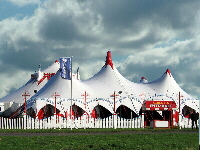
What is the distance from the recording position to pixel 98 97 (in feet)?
138

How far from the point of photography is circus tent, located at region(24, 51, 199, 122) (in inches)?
1547

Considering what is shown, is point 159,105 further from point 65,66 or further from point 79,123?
point 65,66

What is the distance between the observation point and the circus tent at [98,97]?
39.3m

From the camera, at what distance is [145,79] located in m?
65.8

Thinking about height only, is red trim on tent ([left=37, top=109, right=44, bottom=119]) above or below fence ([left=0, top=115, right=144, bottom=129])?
above

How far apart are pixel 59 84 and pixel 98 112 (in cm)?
536

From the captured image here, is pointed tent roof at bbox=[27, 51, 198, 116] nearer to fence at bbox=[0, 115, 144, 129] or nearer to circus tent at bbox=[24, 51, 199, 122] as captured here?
circus tent at bbox=[24, 51, 199, 122]

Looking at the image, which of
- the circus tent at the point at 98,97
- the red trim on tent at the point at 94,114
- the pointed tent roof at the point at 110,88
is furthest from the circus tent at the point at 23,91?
the red trim on tent at the point at 94,114

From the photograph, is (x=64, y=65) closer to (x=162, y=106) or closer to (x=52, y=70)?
(x=162, y=106)

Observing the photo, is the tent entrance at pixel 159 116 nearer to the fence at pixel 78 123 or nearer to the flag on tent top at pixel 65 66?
the fence at pixel 78 123

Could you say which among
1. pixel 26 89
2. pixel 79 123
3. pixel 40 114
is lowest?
pixel 79 123

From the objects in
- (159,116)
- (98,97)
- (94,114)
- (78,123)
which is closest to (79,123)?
(78,123)

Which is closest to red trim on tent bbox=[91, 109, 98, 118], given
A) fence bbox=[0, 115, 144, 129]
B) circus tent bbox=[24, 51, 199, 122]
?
circus tent bbox=[24, 51, 199, 122]

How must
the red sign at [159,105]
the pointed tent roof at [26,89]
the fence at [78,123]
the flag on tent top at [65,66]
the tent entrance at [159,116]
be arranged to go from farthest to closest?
the pointed tent roof at [26,89], the tent entrance at [159,116], the red sign at [159,105], the fence at [78,123], the flag on tent top at [65,66]
